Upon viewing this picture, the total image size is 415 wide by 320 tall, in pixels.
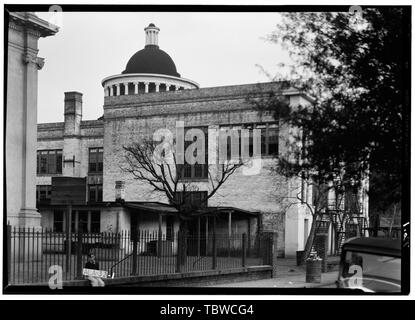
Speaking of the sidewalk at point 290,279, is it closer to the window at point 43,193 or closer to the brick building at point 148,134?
the brick building at point 148,134

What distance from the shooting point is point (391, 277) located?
702 cm

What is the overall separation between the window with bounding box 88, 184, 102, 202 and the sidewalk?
6.49 ft

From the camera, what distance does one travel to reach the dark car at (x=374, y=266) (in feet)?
23.0

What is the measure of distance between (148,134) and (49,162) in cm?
123

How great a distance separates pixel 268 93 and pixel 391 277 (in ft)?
7.57

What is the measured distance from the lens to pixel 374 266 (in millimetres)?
7059

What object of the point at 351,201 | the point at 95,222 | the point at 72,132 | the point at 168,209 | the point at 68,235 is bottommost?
the point at 68,235

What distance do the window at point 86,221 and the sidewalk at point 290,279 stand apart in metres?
1.90

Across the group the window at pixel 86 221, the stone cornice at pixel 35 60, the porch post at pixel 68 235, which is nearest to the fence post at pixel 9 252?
the porch post at pixel 68 235

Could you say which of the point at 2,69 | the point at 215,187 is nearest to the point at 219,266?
the point at 215,187

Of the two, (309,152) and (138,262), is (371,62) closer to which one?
(309,152)

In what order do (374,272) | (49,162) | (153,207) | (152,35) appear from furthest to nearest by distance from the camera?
(153,207)
(49,162)
(152,35)
(374,272)

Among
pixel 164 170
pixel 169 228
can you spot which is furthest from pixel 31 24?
pixel 169 228

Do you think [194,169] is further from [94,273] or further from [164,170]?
[94,273]
